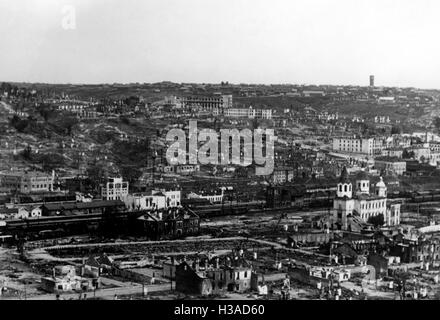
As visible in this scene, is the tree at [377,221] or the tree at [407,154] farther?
the tree at [407,154]

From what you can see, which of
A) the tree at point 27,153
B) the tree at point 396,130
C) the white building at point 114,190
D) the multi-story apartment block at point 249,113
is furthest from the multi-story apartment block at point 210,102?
the white building at point 114,190

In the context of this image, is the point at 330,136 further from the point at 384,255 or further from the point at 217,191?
the point at 384,255

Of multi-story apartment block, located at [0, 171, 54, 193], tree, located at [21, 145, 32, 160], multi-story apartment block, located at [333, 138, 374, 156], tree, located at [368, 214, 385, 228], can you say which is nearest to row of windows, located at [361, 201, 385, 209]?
tree, located at [368, 214, 385, 228]

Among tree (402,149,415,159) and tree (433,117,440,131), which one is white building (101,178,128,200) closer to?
tree (402,149,415,159)

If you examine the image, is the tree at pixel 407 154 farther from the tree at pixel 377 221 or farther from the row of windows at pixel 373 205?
the tree at pixel 377 221

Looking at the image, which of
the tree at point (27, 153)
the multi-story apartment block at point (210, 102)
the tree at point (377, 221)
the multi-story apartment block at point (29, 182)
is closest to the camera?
the tree at point (377, 221)

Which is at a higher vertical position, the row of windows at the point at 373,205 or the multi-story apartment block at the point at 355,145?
the multi-story apartment block at the point at 355,145

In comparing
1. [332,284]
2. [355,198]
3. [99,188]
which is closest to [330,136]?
[99,188]

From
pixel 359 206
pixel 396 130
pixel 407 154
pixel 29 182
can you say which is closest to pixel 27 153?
pixel 29 182

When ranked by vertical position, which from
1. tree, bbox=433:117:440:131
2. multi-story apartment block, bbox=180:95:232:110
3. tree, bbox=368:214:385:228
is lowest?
tree, bbox=368:214:385:228
